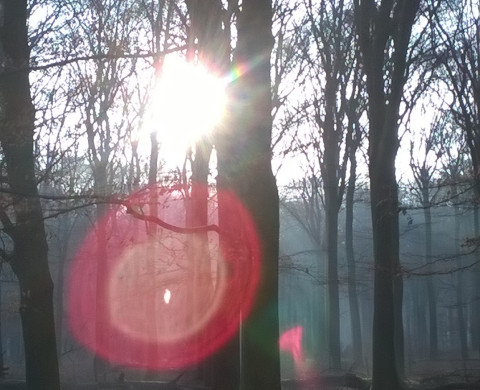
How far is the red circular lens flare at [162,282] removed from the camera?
29.5ft

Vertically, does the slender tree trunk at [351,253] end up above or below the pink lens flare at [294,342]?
above

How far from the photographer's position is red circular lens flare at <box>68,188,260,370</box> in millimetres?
8992

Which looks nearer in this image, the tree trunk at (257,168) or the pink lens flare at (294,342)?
the tree trunk at (257,168)

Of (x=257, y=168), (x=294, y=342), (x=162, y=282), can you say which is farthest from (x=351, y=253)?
(x=257, y=168)

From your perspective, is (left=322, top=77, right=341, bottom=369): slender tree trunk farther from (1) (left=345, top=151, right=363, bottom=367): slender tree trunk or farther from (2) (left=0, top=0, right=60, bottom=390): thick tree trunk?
(2) (left=0, top=0, right=60, bottom=390): thick tree trunk

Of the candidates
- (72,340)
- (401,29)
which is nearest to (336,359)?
(401,29)

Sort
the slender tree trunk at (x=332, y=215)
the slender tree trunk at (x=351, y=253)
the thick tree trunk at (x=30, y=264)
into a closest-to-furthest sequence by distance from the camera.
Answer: the thick tree trunk at (x=30, y=264) < the slender tree trunk at (x=332, y=215) < the slender tree trunk at (x=351, y=253)

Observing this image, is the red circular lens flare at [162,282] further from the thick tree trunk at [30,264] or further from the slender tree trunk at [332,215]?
the slender tree trunk at [332,215]

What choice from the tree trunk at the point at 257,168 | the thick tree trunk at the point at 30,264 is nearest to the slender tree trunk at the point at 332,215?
the thick tree trunk at the point at 30,264

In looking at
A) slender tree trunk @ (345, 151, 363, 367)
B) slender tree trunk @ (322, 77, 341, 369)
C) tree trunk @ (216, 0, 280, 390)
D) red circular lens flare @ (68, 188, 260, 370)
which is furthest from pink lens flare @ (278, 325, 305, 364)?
tree trunk @ (216, 0, 280, 390)

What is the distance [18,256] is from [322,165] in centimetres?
1929

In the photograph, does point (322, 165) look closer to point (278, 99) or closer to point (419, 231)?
point (278, 99)

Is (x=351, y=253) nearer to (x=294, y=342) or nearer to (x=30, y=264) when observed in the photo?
(x=294, y=342)

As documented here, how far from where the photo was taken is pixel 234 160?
8992mm
